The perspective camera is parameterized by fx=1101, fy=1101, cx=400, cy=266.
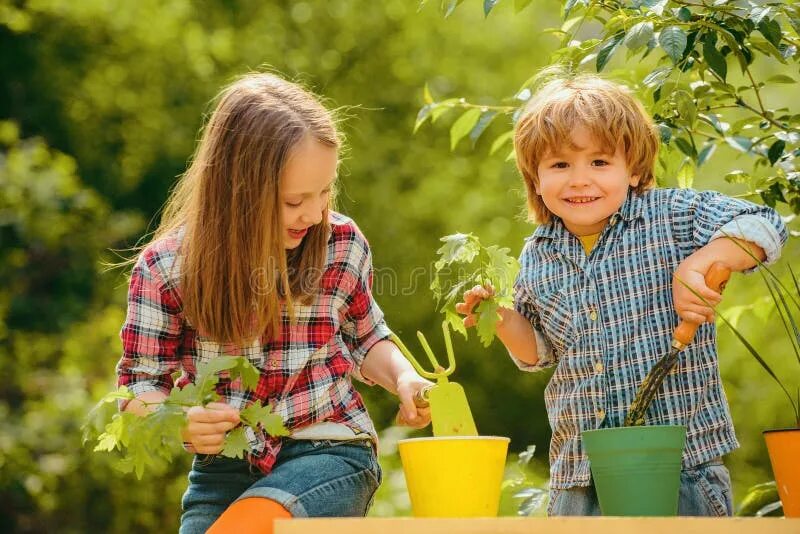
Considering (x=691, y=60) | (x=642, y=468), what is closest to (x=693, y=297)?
(x=642, y=468)

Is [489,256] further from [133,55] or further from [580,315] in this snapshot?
[133,55]

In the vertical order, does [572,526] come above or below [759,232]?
below

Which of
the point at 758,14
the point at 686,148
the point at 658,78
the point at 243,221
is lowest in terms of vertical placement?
the point at 243,221

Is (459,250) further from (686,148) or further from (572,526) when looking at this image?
(686,148)

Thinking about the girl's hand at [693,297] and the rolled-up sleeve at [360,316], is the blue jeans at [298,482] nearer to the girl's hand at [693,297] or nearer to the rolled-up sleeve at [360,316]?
the rolled-up sleeve at [360,316]

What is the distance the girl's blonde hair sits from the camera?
2.20 metres

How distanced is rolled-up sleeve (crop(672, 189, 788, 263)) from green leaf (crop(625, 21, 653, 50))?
35 centimetres

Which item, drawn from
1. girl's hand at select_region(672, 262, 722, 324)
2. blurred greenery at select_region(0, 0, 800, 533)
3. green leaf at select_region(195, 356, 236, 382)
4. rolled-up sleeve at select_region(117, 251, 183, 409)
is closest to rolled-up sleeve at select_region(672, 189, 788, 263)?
girl's hand at select_region(672, 262, 722, 324)

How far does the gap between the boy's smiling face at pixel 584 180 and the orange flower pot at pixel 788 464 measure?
587mm

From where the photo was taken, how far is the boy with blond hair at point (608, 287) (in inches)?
84.4

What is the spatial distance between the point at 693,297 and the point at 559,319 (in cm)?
40

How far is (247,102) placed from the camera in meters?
2.28

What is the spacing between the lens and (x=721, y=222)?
6.92 feet

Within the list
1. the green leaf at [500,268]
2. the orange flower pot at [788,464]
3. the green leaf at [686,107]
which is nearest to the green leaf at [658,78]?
the green leaf at [686,107]
